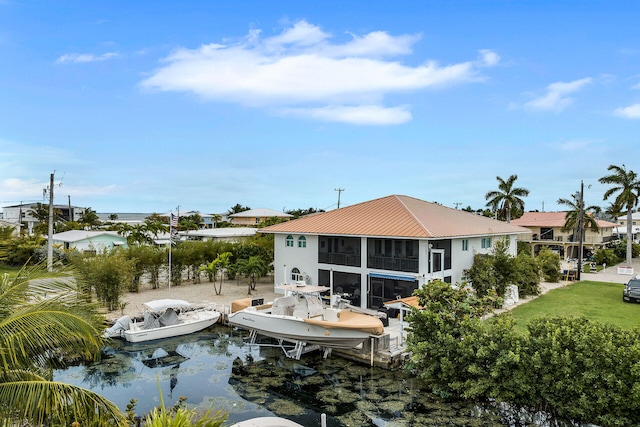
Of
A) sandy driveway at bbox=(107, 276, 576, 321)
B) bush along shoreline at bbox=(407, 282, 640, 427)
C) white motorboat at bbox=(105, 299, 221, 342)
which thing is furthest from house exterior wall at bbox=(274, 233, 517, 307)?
bush along shoreline at bbox=(407, 282, 640, 427)

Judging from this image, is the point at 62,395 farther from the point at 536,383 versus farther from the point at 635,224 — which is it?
the point at 635,224

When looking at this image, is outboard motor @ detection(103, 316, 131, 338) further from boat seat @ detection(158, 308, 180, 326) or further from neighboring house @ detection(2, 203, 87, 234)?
neighboring house @ detection(2, 203, 87, 234)

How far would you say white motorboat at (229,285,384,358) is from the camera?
→ 14.6 metres

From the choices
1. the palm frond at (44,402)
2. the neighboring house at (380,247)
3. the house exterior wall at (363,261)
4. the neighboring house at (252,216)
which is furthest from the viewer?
the neighboring house at (252,216)

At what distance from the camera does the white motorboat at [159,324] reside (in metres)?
17.6

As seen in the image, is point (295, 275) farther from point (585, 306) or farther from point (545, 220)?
point (545, 220)

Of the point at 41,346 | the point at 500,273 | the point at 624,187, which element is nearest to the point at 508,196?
the point at 624,187

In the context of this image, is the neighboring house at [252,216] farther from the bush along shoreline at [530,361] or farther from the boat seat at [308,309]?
the bush along shoreline at [530,361]

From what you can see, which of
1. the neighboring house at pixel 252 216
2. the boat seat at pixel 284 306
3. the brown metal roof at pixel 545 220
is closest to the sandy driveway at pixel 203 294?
the boat seat at pixel 284 306

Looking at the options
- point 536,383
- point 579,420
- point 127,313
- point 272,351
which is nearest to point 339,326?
point 272,351

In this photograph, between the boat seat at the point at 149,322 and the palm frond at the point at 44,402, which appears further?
the boat seat at the point at 149,322

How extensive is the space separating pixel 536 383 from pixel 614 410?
1.61 meters

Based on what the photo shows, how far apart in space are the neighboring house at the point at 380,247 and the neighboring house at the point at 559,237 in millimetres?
24353

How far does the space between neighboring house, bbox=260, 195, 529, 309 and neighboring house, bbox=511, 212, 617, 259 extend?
79.9ft
